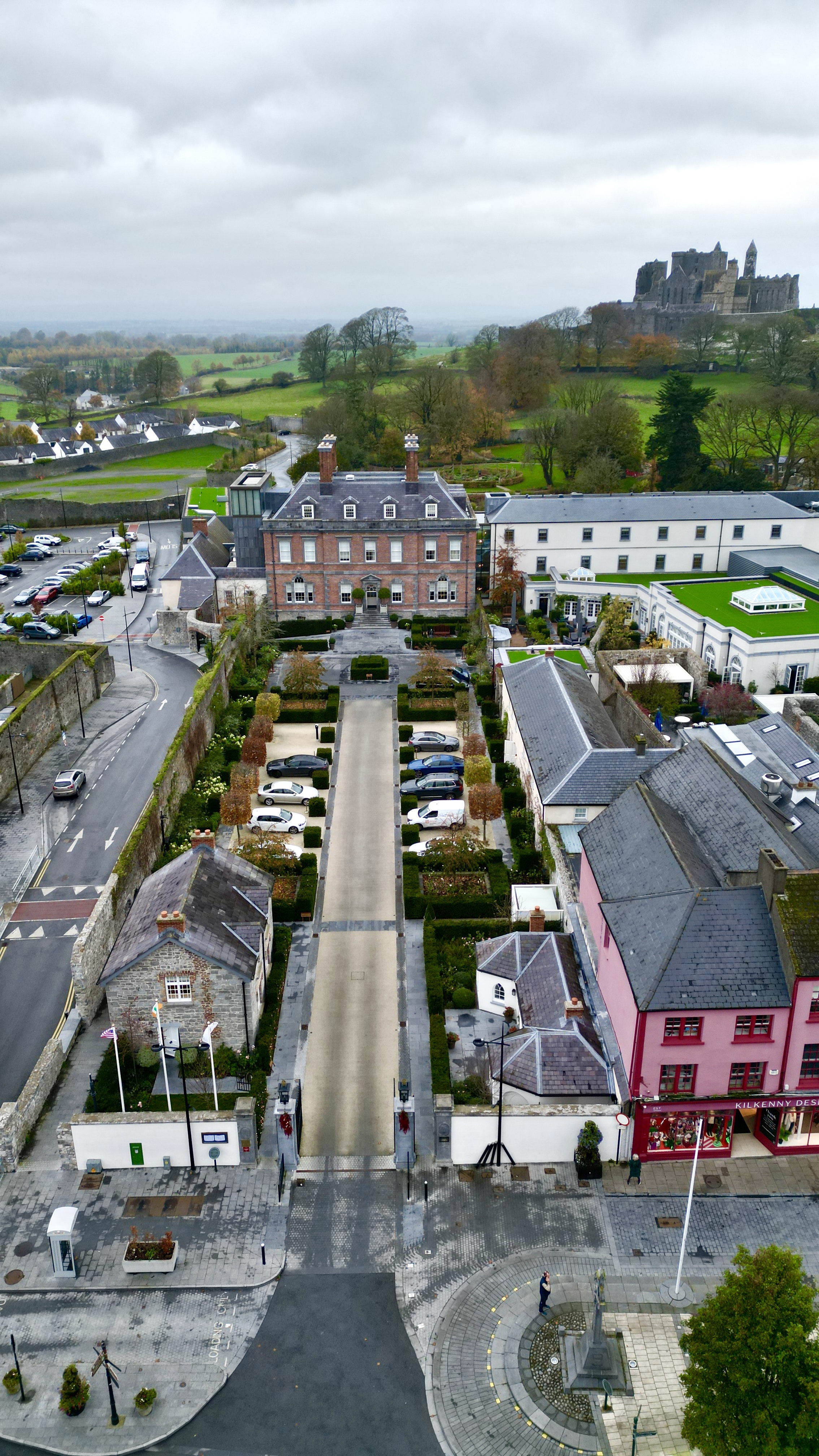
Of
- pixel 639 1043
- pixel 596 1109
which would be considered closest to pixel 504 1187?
pixel 596 1109

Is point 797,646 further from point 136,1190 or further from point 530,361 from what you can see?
point 530,361

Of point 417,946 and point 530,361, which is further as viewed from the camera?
→ point 530,361

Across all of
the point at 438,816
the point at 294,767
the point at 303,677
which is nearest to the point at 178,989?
the point at 438,816

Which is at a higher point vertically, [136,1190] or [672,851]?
[672,851]

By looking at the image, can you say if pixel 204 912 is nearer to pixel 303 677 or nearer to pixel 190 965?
pixel 190 965

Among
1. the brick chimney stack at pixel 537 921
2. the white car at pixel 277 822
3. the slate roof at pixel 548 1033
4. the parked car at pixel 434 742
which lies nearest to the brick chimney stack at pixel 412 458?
the parked car at pixel 434 742

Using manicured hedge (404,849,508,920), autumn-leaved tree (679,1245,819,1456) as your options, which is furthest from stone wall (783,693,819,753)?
autumn-leaved tree (679,1245,819,1456)

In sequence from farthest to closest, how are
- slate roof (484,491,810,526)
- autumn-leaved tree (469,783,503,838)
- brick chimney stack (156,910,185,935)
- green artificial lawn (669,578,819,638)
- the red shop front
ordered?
slate roof (484,491,810,526)
green artificial lawn (669,578,819,638)
autumn-leaved tree (469,783,503,838)
brick chimney stack (156,910,185,935)
the red shop front

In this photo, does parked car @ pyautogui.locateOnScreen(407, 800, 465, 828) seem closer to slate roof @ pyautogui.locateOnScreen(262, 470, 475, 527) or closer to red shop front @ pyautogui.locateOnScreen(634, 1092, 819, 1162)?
red shop front @ pyautogui.locateOnScreen(634, 1092, 819, 1162)
